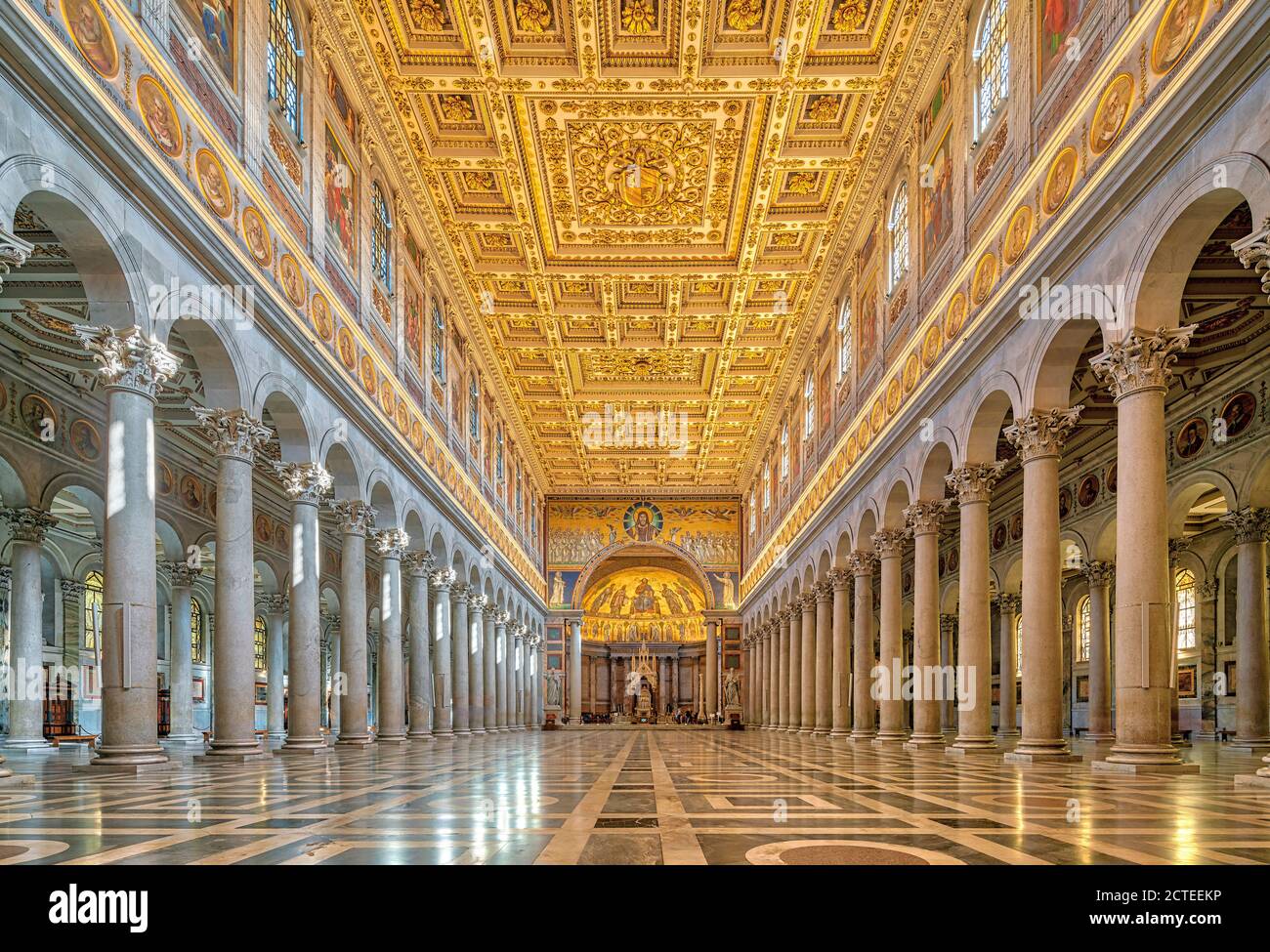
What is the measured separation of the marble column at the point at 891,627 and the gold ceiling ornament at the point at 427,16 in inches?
582

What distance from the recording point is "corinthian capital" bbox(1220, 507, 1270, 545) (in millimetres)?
20422

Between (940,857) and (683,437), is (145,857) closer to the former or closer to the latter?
(940,857)

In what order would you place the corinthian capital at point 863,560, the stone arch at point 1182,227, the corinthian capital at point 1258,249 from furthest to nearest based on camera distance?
the corinthian capital at point 863,560
the stone arch at point 1182,227
the corinthian capital at point 1258,249

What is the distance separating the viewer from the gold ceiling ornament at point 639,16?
19484 mm

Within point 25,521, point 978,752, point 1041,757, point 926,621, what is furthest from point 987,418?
point 25,521

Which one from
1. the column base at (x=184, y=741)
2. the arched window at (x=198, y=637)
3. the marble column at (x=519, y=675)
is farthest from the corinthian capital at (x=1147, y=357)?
the marble column at (x=519, y=675)

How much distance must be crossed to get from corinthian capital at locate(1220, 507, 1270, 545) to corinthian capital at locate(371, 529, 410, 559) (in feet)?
61.0

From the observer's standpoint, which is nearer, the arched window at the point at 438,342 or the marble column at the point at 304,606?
the marble column at the point at 304,606

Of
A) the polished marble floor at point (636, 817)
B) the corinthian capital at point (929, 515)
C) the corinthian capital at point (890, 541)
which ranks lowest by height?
the polished marble floor at point (636, 817)

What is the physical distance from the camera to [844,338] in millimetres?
29438

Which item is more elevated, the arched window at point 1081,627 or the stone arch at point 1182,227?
the stone arch at point 1182,227

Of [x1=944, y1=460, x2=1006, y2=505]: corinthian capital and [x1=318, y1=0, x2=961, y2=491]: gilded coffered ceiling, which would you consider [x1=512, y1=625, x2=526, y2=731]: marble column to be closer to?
[x1=318, y1=0, x2=961, y2=491]: gilded coffered ceiling

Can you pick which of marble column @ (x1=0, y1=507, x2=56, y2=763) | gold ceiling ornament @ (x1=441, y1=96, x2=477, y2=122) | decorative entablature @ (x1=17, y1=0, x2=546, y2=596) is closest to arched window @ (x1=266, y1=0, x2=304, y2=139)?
decorative entablature @ (x1=17, y1=0, x2=546, y2=596)

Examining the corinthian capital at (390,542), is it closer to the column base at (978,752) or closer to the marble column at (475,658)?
the marble column at (475,658)
